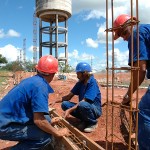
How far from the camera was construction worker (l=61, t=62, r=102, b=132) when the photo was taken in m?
6.31

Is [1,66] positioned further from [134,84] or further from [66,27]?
[134,84]

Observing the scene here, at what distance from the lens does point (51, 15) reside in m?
40.9

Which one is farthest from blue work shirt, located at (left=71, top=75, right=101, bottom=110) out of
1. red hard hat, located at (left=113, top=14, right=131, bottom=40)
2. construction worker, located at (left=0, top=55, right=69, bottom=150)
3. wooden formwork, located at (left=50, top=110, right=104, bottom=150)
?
red hard hat, located at (left=113, top=14, right=131, bottom=40)

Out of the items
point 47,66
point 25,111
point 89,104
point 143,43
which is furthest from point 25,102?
point 89,104

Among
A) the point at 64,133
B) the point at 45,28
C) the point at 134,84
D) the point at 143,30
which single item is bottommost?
the point at 64,133

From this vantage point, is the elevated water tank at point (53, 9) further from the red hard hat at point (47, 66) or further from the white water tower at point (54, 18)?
the red hard hat at point (47, 66)

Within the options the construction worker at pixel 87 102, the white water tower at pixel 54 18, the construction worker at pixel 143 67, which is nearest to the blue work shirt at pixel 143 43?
the construction worker at pixel 143 67

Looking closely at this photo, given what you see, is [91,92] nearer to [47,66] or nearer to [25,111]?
[47,66]

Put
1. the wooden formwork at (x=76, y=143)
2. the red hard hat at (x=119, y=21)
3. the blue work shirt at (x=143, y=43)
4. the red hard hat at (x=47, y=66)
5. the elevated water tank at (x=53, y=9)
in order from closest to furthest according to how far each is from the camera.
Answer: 1. the blue work shirt at (x=143, y=43)
2. the red hard hat at (x=119, y=21)
3. the red hard hat at (x=47, y=66)
4. the wooden formwork at (x=76, y=143)
5. the elevated water tank at (x=53, y=9)

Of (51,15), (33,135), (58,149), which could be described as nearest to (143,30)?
(33,135)

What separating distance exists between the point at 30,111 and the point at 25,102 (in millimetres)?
181

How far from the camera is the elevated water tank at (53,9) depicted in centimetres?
3970

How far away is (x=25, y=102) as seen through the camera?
4168 mm

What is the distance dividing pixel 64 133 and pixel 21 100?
108 centimetres
